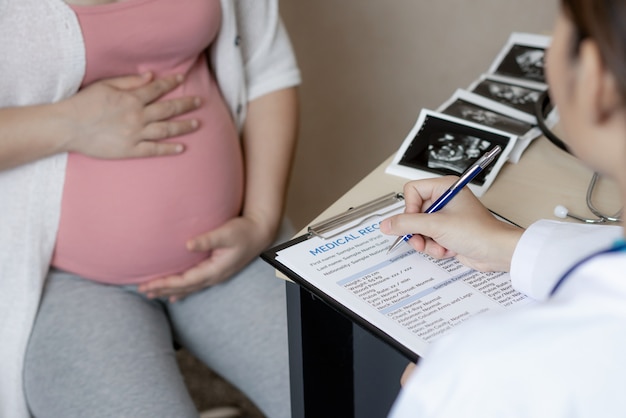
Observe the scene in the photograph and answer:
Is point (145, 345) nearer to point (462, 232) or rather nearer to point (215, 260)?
point (215, 260)

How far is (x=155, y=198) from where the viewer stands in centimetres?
99

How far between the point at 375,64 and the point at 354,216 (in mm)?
892

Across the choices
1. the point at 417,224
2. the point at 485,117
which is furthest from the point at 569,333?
the point at 485,117

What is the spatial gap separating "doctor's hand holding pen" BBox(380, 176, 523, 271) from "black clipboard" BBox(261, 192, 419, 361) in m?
0.05

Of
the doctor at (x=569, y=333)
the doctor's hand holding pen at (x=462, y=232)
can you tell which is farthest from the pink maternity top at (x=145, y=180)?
the doctor at (x=569, y=333)

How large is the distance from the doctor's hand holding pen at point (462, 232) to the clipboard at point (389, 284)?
13 millimetres

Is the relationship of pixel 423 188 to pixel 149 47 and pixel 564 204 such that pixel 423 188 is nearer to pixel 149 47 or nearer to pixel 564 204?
pixel 564 204

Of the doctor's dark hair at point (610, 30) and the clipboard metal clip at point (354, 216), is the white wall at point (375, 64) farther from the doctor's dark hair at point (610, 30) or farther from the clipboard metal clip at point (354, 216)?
the doctor's dark hair at point (610, 30)

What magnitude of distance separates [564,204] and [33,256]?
674 mm

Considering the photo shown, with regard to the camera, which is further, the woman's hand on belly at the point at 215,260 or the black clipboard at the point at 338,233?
the woman's hand on belly at the point at 215,260

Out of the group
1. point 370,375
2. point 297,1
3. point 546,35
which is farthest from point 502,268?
point 297,1

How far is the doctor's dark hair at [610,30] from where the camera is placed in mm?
423

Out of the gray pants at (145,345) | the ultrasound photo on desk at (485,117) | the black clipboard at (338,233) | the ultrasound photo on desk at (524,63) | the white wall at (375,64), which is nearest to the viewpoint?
the black clipboard at (338,233)

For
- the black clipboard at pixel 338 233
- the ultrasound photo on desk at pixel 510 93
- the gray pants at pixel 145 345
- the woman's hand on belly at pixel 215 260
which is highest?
the ultrasound photo on desk at pixel 510 93
